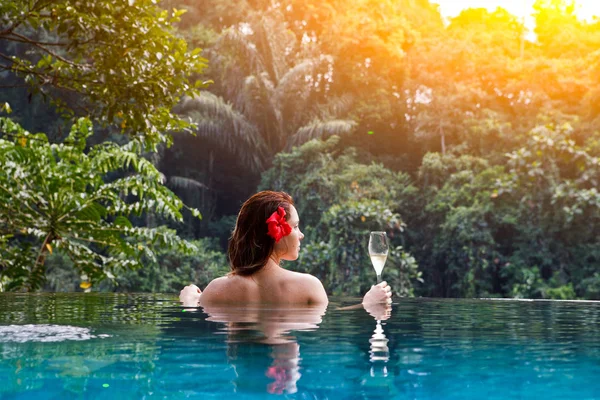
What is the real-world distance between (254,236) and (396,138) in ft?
68.6

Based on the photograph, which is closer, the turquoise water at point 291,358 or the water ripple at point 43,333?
the turquoise water at point 291,358

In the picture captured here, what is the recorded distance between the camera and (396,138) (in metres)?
24.5

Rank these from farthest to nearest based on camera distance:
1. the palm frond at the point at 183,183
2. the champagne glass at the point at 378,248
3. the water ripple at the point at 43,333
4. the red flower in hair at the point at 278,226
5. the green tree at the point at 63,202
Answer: the palm frond at the point at 183,183, the green tree at the point at 63,202, the champagne glass at the point at 378,248, the red flower in hair at the point at 278,226, the water ripple at the point at 43,333

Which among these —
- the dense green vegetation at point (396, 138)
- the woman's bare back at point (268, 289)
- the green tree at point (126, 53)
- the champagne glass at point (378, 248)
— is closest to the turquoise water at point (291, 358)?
the woman's bare back at point (268, 289)

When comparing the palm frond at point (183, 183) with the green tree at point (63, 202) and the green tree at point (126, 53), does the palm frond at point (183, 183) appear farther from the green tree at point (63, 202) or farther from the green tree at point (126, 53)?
the green tree at point (126, 53)

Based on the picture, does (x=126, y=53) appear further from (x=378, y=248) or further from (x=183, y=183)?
(x=183, y=183)

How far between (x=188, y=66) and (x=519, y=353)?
580 centimetres

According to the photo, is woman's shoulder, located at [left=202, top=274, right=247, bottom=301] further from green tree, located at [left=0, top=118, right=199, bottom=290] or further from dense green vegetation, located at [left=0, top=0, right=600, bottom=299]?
dense green vegetation, located at [left=0, top=0, right=600, bottom=299]

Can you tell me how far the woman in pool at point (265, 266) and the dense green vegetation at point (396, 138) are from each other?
1183 cm

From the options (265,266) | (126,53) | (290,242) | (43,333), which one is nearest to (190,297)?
(265,266)

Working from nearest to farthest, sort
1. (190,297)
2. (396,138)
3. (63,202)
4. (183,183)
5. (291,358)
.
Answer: (291,358) < (190,297) < (63,202) < (183,183) < (396,138)

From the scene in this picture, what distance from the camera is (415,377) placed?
183 centimetres

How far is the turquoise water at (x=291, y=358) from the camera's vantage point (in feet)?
5.50

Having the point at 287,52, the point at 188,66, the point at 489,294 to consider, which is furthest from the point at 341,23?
the point at 188,66
